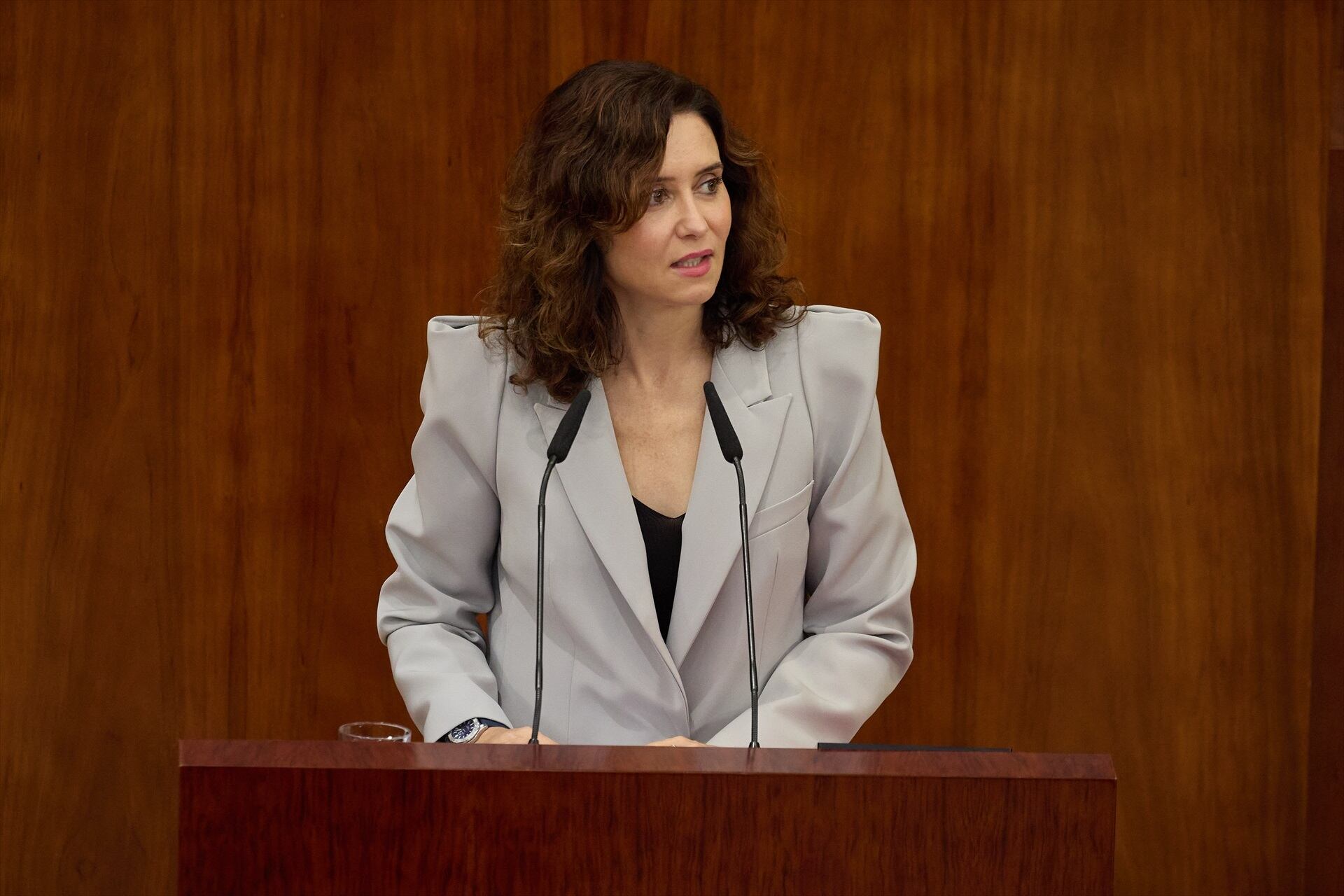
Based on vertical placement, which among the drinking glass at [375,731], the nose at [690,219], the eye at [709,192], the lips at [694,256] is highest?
the eye at [709,192]

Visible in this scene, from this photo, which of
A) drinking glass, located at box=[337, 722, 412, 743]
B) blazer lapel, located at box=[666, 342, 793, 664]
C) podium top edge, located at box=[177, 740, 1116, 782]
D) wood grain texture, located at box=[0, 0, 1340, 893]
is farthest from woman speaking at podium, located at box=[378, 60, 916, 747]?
wood grain texture, located at box=[0, 0, 1340, 893]

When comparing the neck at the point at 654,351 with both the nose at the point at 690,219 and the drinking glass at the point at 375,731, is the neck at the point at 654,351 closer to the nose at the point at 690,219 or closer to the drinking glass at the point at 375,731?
the nose at the point at 690,219

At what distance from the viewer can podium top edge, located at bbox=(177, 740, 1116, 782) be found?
1.16 meters

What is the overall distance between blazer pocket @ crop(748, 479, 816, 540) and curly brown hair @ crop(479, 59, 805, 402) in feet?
0.71

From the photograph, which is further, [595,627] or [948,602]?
[948,602]

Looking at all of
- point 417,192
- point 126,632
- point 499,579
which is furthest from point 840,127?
point 126,632

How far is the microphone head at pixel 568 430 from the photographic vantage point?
1.64 metres

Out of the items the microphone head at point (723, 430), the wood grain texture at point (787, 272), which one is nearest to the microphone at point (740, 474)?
the microphone head at point (723, 430)

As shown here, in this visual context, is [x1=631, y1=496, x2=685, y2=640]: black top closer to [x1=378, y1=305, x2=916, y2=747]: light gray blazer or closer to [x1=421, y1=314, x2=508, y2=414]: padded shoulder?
[x1=378, y1=305, x2=916, y2=747]: light gray blazer

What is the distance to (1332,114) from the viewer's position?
2.89 m

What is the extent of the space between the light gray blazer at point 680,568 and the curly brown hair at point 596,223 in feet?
0.15

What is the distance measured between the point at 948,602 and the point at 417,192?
4.26 feet

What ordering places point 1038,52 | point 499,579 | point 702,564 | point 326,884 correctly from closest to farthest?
point 326,884
point 702,564
point 499,579
point 1038,52

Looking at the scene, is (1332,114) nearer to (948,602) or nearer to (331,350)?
(948,602)
